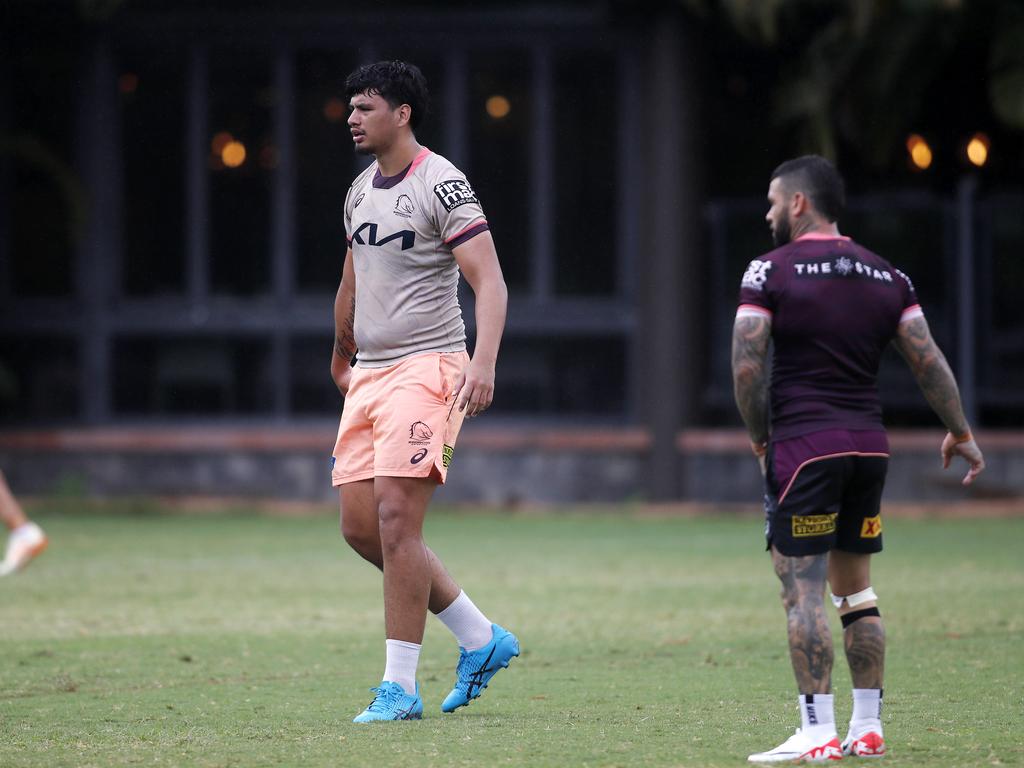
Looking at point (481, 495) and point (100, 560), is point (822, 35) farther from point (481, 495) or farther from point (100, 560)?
point (100, 560)

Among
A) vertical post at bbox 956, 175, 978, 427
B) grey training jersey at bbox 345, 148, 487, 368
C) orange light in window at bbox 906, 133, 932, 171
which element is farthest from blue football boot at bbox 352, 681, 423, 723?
orange light in window at bbox 906, 133, 932, 171

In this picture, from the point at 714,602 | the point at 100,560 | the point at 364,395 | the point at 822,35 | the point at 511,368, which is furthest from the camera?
the point at 511,368

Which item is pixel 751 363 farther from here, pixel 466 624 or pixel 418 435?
pixel 466 624

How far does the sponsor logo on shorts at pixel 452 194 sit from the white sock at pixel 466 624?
1375mm

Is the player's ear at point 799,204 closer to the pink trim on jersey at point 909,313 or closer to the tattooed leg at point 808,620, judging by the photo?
the pink trim on jersey at point 909,313

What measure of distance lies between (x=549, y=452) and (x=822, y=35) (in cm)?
455

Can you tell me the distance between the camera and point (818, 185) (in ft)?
18.1

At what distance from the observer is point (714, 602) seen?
10188mm

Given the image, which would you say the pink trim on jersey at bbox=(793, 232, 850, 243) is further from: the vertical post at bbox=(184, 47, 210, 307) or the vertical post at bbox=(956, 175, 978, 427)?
the vertical post at bbox=(184, 47, 210, 307)

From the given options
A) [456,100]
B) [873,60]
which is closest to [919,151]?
[873,60]

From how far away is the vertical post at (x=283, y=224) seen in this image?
18.1 meters

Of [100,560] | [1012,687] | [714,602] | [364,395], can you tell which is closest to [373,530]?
[364,395]

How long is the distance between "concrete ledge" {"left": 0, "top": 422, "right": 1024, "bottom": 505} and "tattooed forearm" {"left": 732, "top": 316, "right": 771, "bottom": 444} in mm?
11447

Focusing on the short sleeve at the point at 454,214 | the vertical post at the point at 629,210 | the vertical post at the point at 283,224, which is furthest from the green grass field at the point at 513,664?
the vertical post at the point at 283,224
